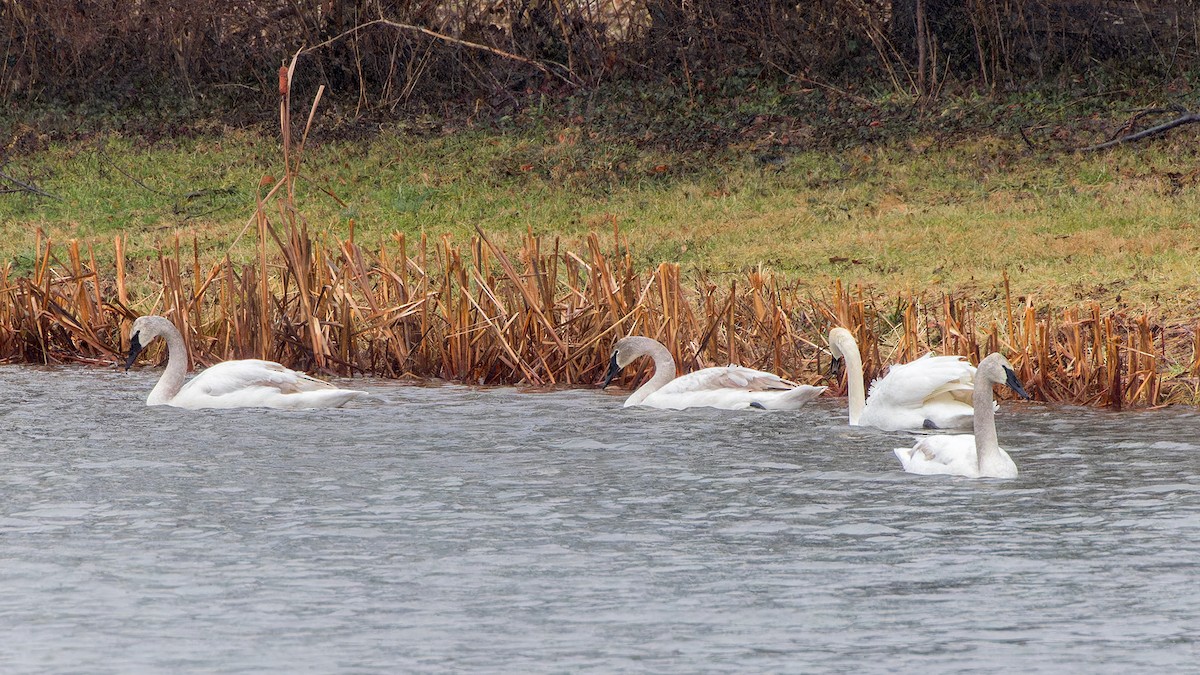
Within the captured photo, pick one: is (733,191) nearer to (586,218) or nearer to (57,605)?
(586,218)

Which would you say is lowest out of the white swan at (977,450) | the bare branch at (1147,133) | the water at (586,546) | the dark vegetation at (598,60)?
the water at (586,546)

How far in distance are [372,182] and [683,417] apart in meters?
12.9

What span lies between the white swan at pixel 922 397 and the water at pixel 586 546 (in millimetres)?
254

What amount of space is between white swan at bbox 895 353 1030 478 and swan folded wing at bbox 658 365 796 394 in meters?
2.00

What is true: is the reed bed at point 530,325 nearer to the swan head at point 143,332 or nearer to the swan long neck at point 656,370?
the swan long neck at point 656,370

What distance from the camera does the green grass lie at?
15.7 m

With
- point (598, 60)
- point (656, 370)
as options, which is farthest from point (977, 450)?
point (598, 60)

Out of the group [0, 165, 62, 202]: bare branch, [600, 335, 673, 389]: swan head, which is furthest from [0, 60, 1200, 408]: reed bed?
[0, 165, 62, 202]: bare branch

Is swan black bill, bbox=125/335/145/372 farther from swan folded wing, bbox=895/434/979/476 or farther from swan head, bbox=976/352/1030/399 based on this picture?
swan head, bbox=976/352/1030/399

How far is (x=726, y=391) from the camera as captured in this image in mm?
10609

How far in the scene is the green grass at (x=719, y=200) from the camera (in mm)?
15680

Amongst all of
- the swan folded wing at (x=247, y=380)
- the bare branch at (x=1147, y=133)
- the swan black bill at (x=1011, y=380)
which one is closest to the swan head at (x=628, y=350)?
the swan folded wing at (x=247, y=380)

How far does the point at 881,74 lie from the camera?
82.8 feet

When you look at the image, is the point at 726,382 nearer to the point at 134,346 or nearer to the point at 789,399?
the point at 789,399
